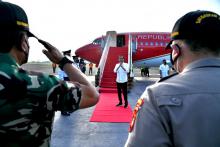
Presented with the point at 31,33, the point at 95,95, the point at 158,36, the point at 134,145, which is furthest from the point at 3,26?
the point at 158,36

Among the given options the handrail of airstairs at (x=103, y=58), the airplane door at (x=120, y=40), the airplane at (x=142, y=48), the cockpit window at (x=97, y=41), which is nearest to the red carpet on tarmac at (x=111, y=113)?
the handrail of airstairs at (x=103, y=58)

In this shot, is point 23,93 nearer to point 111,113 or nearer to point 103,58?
point 111,113

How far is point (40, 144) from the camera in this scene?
5.49ft

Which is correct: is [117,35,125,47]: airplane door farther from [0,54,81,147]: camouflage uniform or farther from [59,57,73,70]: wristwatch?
[0,54,81,147]: camouflage uniform

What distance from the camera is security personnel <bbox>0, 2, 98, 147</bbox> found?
5.08 ft

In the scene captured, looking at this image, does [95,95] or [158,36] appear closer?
[95,95]

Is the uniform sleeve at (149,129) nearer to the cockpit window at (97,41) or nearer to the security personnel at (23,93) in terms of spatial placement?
the security personnel at (23,93)

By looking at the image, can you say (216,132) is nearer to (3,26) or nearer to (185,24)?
(185,24)

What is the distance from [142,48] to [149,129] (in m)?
22.7

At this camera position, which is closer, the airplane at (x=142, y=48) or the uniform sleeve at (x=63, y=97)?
the uniform sleeve at (x=63, y=97)

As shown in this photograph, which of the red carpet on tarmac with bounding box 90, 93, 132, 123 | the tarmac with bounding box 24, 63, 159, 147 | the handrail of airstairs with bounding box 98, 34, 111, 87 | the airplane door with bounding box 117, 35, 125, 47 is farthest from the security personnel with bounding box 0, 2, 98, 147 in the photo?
the airplane door with bounding box 117, 35, 125, 47

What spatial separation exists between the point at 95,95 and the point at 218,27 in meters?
0.76

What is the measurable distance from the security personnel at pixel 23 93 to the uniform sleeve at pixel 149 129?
0.44 m

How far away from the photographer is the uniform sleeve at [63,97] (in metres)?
1.63
